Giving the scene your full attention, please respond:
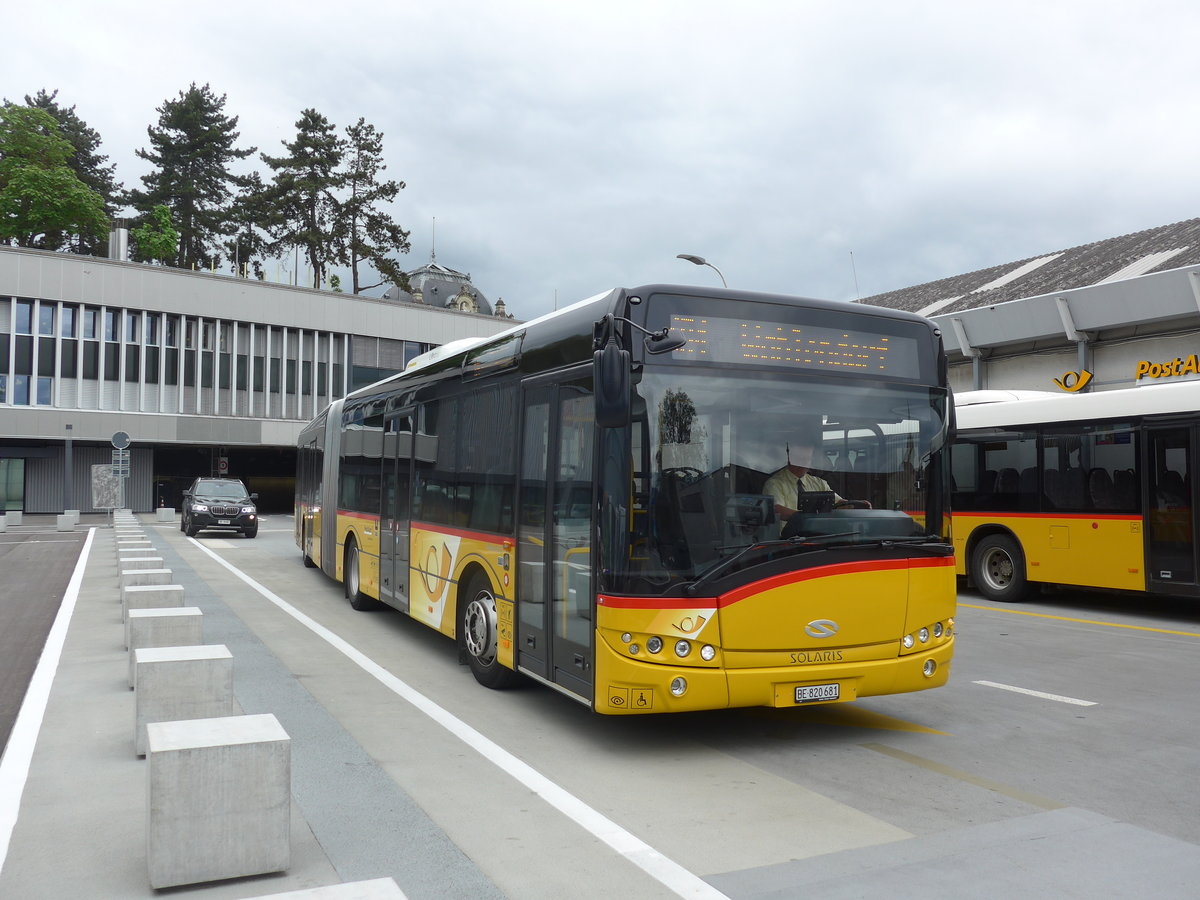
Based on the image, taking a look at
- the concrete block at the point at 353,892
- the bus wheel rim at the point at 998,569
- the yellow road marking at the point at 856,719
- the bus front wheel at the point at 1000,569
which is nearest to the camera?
the concrete block at the point at 353,892

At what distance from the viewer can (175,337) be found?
153 feet

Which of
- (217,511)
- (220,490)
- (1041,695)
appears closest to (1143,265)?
(1041,695)

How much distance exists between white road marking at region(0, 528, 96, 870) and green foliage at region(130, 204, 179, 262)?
5341 centimetres

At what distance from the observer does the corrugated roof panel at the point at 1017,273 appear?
32531 mm

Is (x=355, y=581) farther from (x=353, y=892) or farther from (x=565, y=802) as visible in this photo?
(x=353, y=892)

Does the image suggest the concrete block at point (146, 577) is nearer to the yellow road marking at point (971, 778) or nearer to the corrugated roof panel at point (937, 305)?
the yellow road marking at point (971, 778)

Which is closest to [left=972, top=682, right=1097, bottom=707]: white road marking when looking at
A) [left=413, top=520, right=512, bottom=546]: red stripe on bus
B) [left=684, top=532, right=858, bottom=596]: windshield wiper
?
[left=684, top=532, right=858, bottom=596]: windshield wiper

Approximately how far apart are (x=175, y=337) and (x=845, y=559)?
4573cm

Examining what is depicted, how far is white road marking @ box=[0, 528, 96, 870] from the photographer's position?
5129 millimetres

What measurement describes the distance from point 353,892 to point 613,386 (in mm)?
3022

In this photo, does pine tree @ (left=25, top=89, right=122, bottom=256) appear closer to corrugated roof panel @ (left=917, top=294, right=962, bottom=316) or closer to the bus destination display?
corrugated roof panel @ (left=917, top=294, right=962, bottom=316)

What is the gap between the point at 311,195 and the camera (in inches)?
2317

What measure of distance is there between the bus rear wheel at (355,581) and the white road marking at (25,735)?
3.38 m

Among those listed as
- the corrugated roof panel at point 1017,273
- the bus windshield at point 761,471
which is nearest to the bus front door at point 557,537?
the bus windshield at point 761,471
